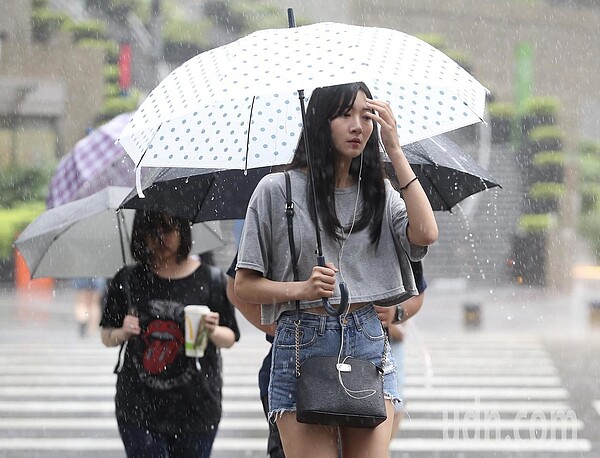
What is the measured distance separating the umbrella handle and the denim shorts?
0.04m

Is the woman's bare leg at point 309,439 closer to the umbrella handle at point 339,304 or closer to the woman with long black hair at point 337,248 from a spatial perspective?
the woman with long black hair at point 337,248

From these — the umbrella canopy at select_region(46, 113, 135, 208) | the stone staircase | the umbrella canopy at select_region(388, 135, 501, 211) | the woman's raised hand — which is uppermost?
the woman's raised hand

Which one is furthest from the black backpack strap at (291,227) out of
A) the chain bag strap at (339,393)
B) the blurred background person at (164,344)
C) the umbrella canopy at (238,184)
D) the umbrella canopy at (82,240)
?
the umbrella canopy at (82,240)

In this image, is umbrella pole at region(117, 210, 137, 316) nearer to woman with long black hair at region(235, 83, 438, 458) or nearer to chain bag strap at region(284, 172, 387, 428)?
woman with long black hair at region(235, 83, 438, 458)

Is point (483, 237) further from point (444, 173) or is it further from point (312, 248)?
point (312, 248)

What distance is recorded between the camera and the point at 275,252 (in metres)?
3.11

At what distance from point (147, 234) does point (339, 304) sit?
1619 mm

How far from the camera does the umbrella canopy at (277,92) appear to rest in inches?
122

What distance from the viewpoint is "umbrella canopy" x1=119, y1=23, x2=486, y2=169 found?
309 centimetres

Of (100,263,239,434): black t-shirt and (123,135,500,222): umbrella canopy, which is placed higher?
(123,135,500,222): umbrella canopy

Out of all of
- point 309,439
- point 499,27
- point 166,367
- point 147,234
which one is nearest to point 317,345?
point 309,439

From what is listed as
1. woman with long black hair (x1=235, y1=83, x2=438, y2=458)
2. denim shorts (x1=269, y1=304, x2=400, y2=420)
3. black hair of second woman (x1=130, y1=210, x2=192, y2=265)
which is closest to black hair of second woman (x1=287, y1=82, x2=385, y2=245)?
woman with long black hair (x1=235, y1=83, x2=438, y2=458)

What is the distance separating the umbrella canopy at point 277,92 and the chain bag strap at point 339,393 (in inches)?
28.2

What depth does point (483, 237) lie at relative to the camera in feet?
81.8
